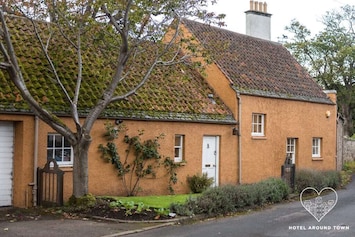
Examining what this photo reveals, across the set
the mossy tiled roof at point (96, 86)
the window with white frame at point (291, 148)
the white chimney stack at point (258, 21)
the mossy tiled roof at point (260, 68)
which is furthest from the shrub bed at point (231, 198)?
the white chimney stack at point (258, 21)

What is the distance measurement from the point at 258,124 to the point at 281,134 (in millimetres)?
1454

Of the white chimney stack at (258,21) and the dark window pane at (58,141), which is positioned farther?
the white chimney stack at (258,21)

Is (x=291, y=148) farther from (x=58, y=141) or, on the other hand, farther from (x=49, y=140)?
(x=49, y=140)

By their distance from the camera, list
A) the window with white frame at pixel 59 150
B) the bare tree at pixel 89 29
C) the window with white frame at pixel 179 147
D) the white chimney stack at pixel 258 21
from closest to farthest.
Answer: the bare tree at pixel 89 29 < the window with white frame at pixel 59 150 < the window with white frame at pixel 179 147 < the white chimney stack at pixel 258 21

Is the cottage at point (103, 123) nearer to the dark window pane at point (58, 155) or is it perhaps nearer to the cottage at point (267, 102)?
the dark window pane at point (58, 155)

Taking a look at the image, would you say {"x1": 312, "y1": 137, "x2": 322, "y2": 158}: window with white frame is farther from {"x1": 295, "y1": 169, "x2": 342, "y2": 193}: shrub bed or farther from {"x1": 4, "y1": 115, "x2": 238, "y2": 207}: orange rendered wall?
{"x1": 4, "y1": 115, "x2": 238, "y2": 207}: orange rendered wall

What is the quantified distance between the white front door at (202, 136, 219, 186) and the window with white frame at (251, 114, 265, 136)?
8.46ft

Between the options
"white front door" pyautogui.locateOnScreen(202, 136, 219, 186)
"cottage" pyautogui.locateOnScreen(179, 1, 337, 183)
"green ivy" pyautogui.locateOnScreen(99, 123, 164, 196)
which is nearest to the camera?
"green ivy" pyautogui.locateOnScreen(99, 123, 164, 196)

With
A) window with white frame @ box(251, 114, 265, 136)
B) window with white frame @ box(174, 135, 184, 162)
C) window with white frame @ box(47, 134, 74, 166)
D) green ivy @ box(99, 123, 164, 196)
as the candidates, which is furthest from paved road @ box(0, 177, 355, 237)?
window with white frame @ box(251, 114, 265, 136)

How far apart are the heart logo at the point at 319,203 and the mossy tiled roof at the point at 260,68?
5.12m

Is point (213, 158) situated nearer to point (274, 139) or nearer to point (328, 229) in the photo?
point (274, 139)

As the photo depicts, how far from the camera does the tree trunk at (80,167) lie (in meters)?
14.0

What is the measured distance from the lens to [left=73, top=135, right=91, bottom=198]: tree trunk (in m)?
14.0

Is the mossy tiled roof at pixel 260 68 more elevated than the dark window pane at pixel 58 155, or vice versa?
the mossy tiled roof at pixel 260 68
